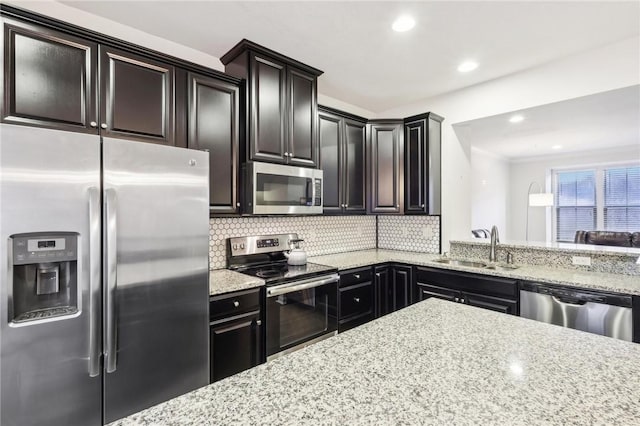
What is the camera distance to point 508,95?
2971 millimetres

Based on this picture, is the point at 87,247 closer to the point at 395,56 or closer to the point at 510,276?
the point at 395,56

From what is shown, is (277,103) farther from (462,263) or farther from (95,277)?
(462,263)

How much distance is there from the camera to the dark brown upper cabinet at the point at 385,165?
3508 millimetres

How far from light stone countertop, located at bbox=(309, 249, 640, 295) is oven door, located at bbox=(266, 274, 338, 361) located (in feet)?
0.99

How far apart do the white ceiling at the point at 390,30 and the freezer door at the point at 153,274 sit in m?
1.07

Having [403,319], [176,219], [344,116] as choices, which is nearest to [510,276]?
[403,319]

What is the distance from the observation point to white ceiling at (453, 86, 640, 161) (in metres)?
2.95

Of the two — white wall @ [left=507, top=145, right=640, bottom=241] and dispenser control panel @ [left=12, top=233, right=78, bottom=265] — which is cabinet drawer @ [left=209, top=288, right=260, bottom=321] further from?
white wall @ [left=507, top=145, right=640, bottom=241]

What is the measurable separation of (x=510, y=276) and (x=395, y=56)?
81.4 inches

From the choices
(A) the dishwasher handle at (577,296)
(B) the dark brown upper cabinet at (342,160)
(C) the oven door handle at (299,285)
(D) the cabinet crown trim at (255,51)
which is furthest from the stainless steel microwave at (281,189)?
(A) the dishwasher handle at (577,296)

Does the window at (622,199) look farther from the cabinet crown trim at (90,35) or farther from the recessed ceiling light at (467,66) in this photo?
the cabinet crown trim at (90,35)

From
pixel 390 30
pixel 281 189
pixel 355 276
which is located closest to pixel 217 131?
pixel 281 189

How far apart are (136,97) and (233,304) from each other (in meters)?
1.47

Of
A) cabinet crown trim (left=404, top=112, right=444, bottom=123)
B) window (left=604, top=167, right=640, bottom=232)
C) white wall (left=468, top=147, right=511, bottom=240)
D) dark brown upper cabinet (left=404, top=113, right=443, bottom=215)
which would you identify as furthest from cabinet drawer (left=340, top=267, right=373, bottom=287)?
window (left=604, top=167, right=640, bottom=232)
